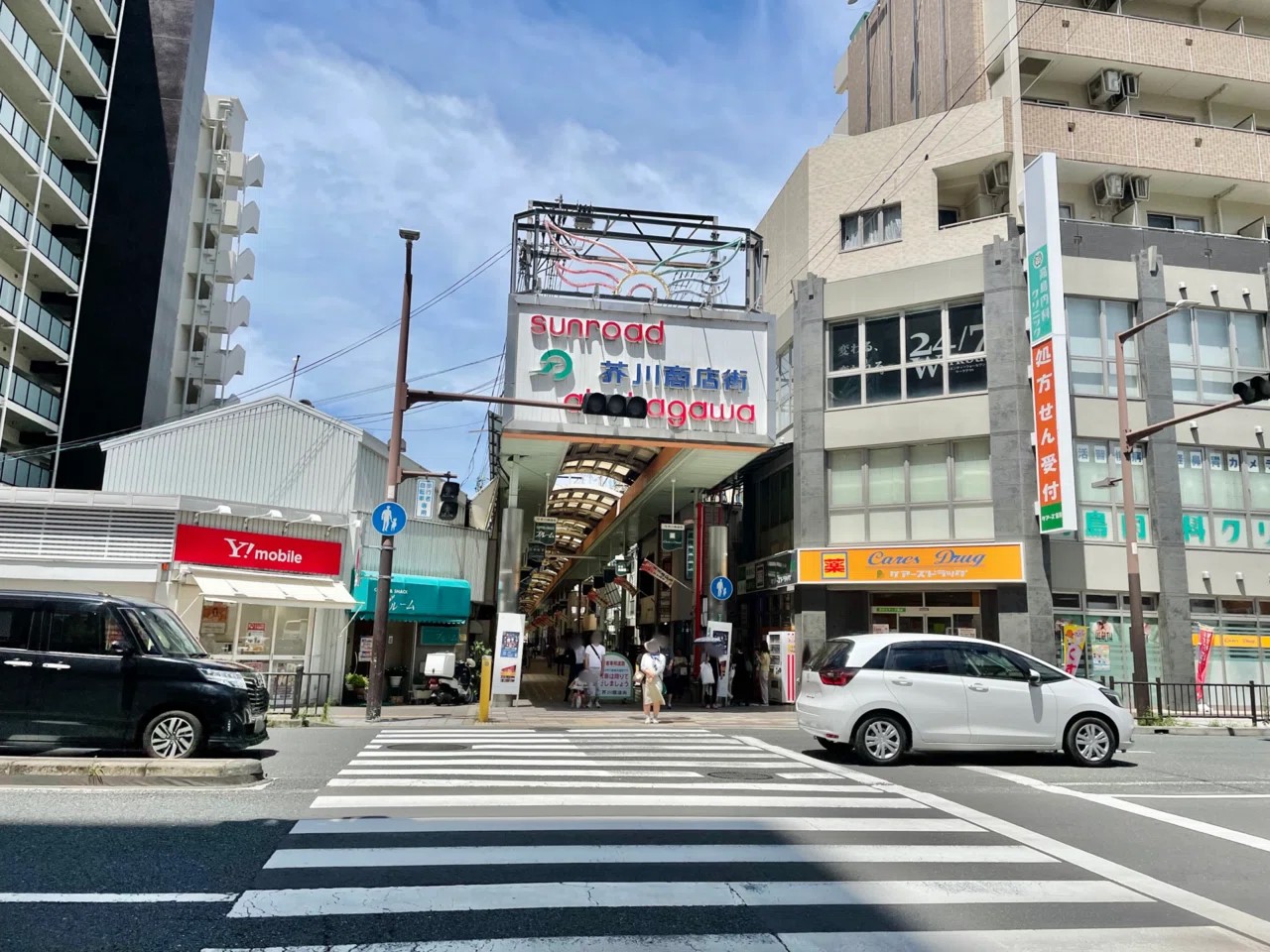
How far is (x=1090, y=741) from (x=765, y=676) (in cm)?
1223

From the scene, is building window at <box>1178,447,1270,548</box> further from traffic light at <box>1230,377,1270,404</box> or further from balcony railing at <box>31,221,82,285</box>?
balcony railing at <box>31,221,82,285</box>

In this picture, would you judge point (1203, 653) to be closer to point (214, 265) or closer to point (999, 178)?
point (999, 178)

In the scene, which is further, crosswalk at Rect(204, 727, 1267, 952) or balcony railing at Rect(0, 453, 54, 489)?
balcony railing at Rect(0, 453, 54, 489)

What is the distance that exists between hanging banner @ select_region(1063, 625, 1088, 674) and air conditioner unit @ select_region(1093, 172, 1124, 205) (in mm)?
12530

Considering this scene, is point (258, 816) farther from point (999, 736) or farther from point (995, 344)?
point (995, 344)

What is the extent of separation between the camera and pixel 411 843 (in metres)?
6.82

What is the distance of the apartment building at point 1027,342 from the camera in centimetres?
2323

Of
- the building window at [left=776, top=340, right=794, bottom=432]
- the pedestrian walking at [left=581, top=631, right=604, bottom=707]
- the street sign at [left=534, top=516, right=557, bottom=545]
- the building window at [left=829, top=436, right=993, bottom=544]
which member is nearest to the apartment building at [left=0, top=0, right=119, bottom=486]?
the street sign at [left=534, top=516, right=557, bottom=545]

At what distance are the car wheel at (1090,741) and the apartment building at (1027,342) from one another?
10543 millimetres

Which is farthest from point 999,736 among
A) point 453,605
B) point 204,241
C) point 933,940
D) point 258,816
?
point 204,241

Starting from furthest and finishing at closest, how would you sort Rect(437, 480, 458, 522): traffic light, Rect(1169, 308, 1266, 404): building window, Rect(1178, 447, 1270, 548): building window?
Rect(1169, 308, 1266, 404): building window
Rect(1178, 447, 1270, 548): building window
Rect(437, 480, 458, 522): traffic light

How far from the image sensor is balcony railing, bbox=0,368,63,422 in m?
31.3

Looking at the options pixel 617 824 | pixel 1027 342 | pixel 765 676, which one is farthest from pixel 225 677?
pixel 1027 342

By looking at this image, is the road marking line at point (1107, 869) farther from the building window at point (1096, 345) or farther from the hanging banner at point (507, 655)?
the building window at point (1096, 345)
